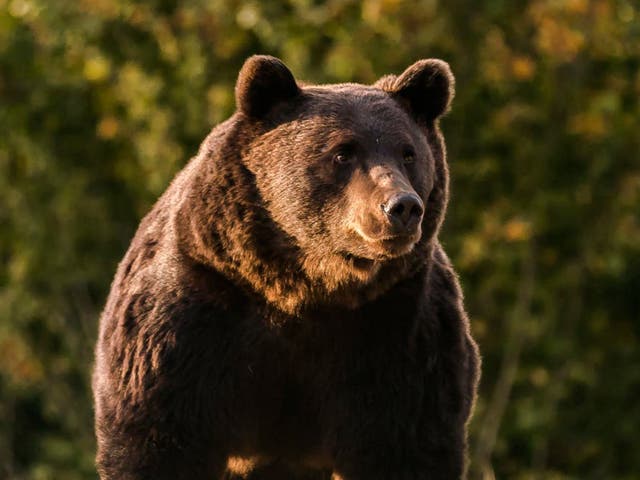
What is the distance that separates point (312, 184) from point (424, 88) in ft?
2.18

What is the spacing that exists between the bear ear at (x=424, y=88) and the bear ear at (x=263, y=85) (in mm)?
436

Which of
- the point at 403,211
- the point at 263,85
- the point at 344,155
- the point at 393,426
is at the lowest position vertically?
the point at 393,426

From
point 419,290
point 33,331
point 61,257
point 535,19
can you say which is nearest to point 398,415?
point 419,290

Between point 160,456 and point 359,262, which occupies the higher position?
point 359,262

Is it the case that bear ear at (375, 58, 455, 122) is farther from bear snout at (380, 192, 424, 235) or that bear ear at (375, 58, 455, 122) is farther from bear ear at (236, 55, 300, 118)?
bear snout at (380, 192, 424, 235)

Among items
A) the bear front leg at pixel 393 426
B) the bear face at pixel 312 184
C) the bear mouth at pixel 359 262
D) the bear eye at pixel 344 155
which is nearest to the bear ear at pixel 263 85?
the bear face at pixel 312 184

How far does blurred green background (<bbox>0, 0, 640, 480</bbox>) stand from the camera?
52.7 feet

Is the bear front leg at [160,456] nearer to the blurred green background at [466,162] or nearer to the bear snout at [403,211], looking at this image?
the bear snout at [403,211]

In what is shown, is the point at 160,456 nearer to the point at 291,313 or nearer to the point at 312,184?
the point at 291,313

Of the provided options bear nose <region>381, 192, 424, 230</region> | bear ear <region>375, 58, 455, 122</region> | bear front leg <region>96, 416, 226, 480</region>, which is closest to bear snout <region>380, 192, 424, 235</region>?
bear nose <region>381, 192, 424, 230</region>

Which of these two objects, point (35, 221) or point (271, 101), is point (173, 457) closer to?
point (271, 101)

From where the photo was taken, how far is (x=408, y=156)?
6.55 m

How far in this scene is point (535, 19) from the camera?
16.4m

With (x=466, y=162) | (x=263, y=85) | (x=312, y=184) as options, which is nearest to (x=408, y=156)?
(x=312, y=184)
